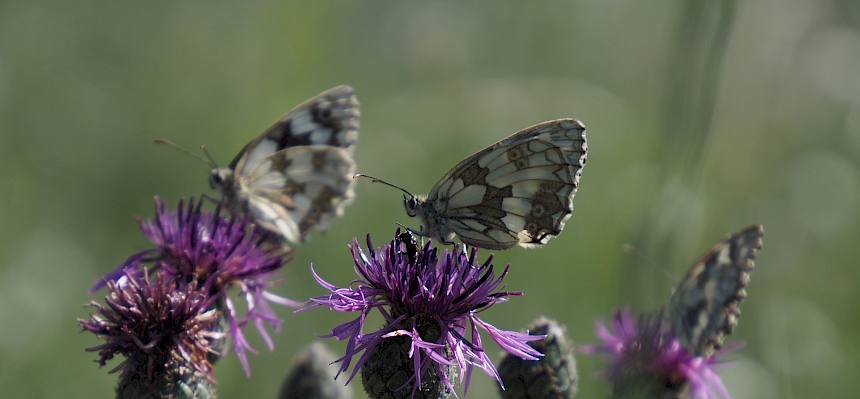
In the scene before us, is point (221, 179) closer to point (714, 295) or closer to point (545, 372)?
point (545, 372)

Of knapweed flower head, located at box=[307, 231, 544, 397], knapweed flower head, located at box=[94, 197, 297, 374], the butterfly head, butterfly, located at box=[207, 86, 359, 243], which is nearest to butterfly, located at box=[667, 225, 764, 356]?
knapweed flower head, located at box=[307, 231, 544, 397]

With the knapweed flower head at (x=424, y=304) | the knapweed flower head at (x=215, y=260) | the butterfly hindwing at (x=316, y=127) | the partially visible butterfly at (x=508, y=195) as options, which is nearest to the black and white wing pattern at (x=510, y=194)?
the partially visible butterfly at (x=508, y=195)

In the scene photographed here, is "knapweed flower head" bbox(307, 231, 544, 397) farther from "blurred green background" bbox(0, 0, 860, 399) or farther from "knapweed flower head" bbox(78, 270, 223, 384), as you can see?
"blurred green background" bbox(0, 0, 860, 399)

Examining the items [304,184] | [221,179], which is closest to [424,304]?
[304,184]

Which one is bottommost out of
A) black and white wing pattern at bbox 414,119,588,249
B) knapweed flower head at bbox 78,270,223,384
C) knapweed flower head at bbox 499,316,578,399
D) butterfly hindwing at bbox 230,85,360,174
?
knapweed flower head at bbox 499,316,578,399

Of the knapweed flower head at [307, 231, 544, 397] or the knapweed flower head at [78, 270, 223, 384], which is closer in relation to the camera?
the knapweed flower head at [307, 231, 544, 397]

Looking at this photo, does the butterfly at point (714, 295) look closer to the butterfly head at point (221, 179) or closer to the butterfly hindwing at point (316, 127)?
the butterfly hindwing at point (316, 127)
